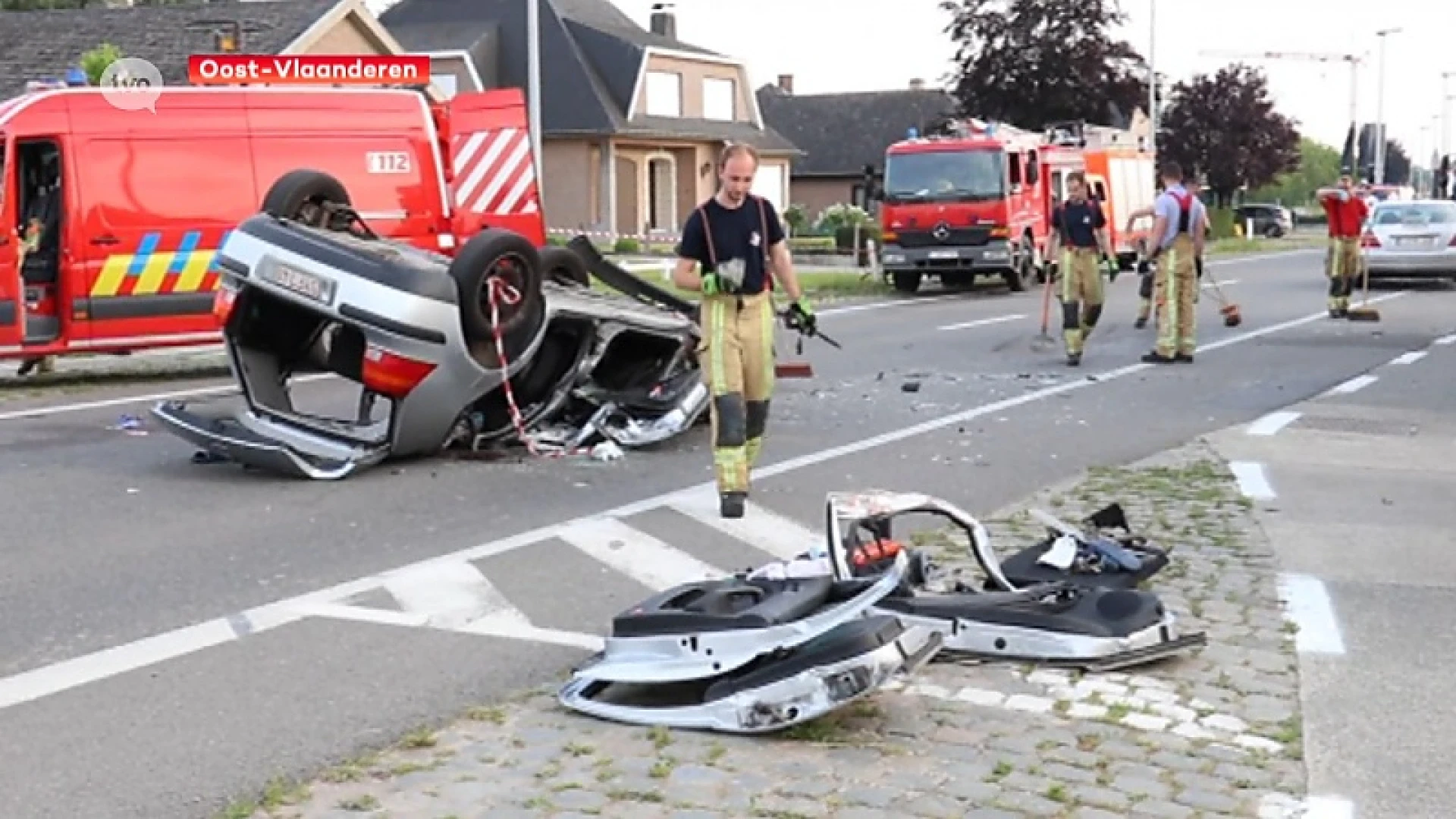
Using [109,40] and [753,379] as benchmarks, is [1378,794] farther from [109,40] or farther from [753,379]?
[109,40]

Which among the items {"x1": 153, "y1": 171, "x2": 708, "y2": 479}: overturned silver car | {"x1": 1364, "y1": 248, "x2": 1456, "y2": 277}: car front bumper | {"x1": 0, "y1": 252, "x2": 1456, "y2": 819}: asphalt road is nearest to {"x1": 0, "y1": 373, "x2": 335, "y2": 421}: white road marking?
{"x1": 0, "y1": 252, "x2": 1456, "y2": 819}: asphalt road

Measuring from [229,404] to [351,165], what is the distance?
19.7ft

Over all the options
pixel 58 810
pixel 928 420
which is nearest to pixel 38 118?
pixel 928 420

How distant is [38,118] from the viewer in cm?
1564

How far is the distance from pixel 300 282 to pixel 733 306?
264 cm

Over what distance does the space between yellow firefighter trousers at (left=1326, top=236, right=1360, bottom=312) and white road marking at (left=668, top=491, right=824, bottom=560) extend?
52.4ft

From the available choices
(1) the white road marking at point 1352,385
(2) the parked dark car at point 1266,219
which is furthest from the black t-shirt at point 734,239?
(2) the parked dark car at point 1266,219

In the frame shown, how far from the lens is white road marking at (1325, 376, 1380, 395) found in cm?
1509

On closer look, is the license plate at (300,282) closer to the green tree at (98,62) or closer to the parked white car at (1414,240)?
the green tree at (98,62)

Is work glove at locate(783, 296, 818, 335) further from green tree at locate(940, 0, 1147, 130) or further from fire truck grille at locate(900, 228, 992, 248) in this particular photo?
green tree at locate(940, 0, 1147, 130)

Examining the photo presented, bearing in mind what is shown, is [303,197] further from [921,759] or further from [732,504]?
[921,759]

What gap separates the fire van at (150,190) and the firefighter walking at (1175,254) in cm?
740

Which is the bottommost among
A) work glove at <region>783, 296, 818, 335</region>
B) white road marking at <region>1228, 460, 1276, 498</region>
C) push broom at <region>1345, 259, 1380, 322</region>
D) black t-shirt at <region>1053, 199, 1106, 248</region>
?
push broom at <region>1345, 259, 1380, 322</region>

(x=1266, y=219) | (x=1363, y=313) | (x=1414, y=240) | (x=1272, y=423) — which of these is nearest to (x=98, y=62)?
(x=1363, y=313)
